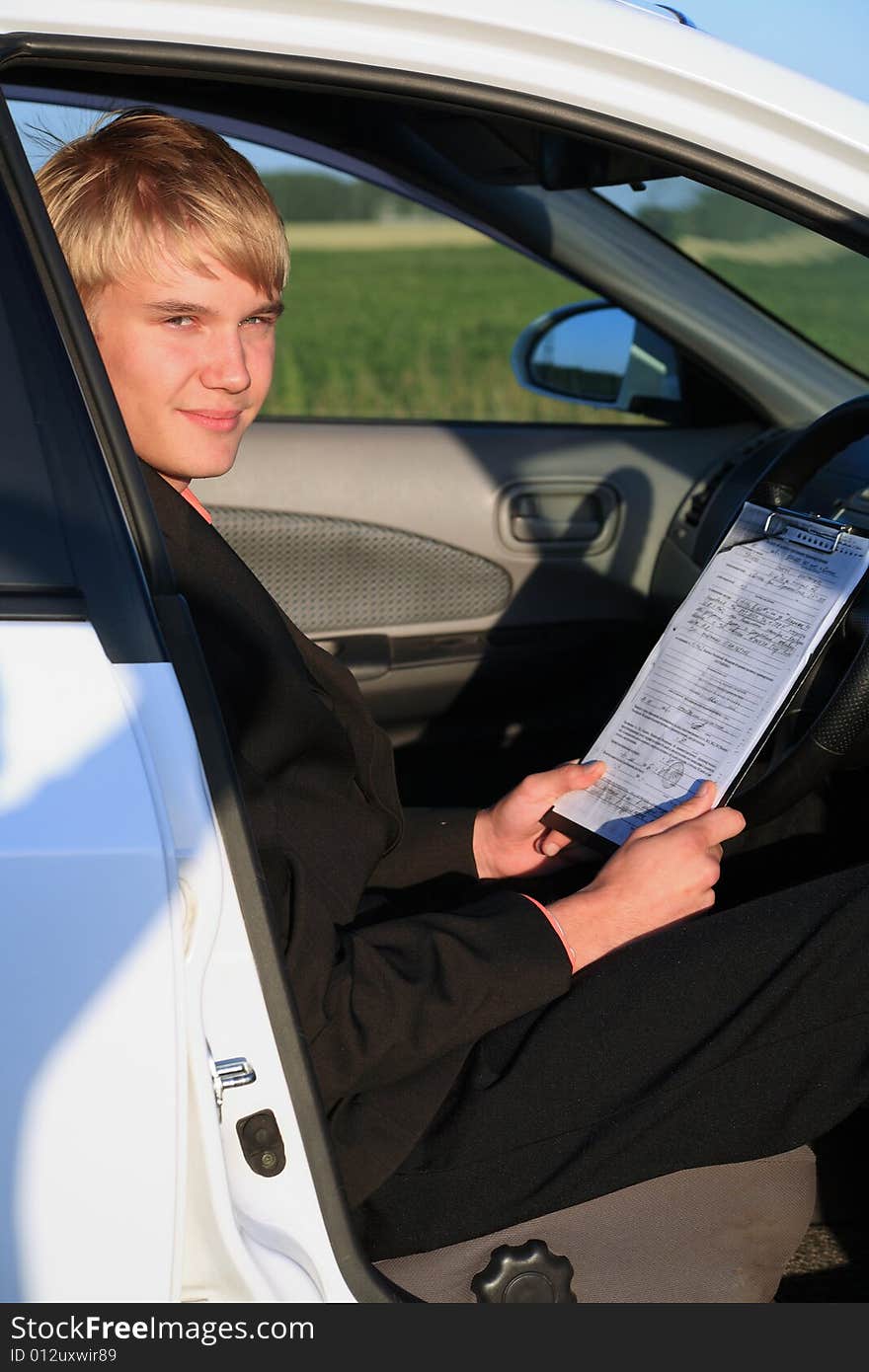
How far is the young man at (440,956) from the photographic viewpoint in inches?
51.0

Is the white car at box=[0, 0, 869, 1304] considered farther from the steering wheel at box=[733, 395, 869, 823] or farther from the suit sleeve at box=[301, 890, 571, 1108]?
the suit sleeve at box=[301, 890, 571, 1108]

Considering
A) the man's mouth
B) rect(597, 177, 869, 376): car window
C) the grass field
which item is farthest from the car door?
rect(597, 177, 869, 376): car window

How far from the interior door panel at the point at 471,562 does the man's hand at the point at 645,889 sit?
50.2 inches

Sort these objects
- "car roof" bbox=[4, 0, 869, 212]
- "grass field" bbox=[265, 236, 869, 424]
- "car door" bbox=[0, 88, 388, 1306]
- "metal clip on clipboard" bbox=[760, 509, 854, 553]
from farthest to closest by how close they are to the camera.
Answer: "grass field" bbox=[265, 236, 869, 424] < "metal clip on clipboard" bbox=[760, 509, 854, 553] < "car roof" bbox=[4, 0, 869, 212] < "car door" bbox=[0, 88, 388, 1306]

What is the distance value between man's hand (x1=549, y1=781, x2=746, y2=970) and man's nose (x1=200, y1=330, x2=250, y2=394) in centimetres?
64

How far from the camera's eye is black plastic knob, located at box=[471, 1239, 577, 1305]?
4.46 feet

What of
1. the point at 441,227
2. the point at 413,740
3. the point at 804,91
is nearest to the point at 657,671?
the point at 804,91

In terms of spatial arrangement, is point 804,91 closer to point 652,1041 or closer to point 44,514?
point 44,514

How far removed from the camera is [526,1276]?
4.48ft

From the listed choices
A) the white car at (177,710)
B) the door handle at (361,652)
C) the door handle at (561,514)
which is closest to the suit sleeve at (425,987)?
the white car at (177,710)

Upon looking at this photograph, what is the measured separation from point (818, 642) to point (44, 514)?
89 centimetres

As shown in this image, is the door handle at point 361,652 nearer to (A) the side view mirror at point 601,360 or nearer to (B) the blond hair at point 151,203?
(A) the side view mirror at point 601,360

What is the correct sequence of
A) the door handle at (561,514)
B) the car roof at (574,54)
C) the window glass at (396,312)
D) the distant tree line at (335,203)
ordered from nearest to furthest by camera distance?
the car roof at (574,54) < the door handle at (561,514) < the window glass at (396,312) < the distant tree line at (335,203)

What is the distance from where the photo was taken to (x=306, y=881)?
1.28 m
